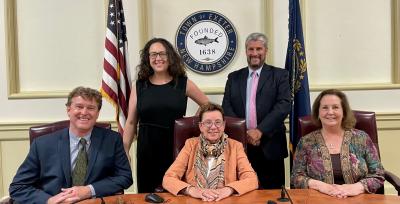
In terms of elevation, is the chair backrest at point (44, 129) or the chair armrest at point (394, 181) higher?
the chair backrest at point (44, 129)

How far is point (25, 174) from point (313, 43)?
2.86 metres

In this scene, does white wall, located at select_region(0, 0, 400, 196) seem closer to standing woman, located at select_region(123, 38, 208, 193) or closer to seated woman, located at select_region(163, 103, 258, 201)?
standing woman, located at select_region(123, 38, 208, 193)

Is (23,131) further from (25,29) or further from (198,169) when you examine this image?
(198,169)

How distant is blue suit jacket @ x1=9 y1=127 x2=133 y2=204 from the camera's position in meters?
2.19

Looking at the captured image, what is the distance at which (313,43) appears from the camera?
13.1 feet

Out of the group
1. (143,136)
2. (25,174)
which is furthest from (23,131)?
(25,174)

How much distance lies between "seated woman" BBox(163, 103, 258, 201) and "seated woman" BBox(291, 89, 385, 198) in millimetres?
363

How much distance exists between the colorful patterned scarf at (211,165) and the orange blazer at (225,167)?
0.03m

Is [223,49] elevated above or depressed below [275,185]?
above

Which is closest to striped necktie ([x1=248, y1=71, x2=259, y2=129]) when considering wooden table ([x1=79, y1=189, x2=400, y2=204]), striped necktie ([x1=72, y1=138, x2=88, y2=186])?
wooden table ([x1=79, y1=189, x2=400, y2=204])

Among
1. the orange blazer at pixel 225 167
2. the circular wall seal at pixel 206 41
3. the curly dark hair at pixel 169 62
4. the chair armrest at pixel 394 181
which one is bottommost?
the chair armrest at pixel 394 181

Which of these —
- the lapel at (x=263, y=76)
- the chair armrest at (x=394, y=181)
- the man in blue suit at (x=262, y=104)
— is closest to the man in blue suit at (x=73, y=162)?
the man in blue suit at (x=262, y=104)

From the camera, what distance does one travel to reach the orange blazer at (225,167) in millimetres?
2223

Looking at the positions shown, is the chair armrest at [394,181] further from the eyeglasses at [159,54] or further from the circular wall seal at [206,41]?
the circular wall seal at [206,41]
